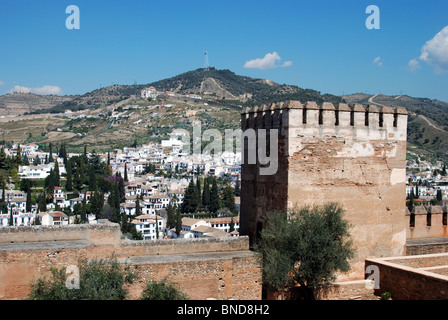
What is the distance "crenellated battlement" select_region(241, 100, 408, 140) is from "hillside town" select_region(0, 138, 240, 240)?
78.4ft

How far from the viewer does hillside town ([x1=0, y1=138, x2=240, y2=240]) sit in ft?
173

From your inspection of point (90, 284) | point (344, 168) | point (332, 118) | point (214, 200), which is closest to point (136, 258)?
point (90, 284)

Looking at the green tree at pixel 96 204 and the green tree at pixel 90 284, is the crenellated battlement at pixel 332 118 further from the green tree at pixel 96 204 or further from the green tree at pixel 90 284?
the green tree at pixel 96 204

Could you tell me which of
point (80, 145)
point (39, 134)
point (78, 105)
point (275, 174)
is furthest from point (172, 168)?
point (78, 105)

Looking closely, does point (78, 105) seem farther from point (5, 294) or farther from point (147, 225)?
point (5, 294)

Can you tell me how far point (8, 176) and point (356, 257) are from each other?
74.9 metres

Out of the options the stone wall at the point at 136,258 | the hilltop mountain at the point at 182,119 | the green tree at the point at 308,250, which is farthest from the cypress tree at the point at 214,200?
the green tree at the point at 308,250

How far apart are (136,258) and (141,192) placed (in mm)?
65983

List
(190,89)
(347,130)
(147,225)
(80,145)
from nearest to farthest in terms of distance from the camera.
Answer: (347,130) < (147,225) < (80,145) < (190,89)

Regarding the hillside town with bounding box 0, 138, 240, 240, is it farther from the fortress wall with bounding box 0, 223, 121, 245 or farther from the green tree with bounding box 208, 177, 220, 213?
the fortress wall with bounding box 0, 223, 121, 245

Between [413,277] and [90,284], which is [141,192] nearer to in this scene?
[413,277]

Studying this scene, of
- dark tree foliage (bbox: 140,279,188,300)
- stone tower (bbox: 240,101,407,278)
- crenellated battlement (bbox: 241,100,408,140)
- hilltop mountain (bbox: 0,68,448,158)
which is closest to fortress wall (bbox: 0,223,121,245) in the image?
dark tree foliage (bbox: 140,279,188,300)

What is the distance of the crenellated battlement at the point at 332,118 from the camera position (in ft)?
24.8
